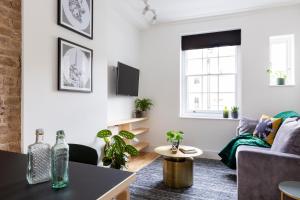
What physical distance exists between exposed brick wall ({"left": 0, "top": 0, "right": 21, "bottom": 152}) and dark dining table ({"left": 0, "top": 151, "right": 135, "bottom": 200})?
801mm

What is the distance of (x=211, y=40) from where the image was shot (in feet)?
13.5

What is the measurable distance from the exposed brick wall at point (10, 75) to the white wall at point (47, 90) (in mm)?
77

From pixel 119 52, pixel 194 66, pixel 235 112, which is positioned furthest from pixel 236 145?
pixel 119 52

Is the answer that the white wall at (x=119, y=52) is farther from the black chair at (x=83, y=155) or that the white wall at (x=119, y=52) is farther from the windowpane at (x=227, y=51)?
the black chair at (x=83, y=155)

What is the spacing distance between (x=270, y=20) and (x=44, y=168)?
13.9 feet

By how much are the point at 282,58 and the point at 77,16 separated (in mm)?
3621

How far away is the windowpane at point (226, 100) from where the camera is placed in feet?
13.4

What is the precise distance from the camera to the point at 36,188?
0.76 m

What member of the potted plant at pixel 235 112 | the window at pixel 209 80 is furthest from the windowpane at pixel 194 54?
the potted plant at pixel 235 112

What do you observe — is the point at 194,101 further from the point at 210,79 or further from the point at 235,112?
the point at 235,112

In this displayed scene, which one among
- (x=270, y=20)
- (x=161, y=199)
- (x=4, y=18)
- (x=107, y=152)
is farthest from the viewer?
(x=270, y=20)

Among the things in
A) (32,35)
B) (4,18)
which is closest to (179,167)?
(32,35)

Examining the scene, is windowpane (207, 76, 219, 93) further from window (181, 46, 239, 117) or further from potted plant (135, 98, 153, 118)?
potted plant (135, 98, 153, 118)

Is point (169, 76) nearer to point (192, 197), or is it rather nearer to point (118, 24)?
point (118, 24)
